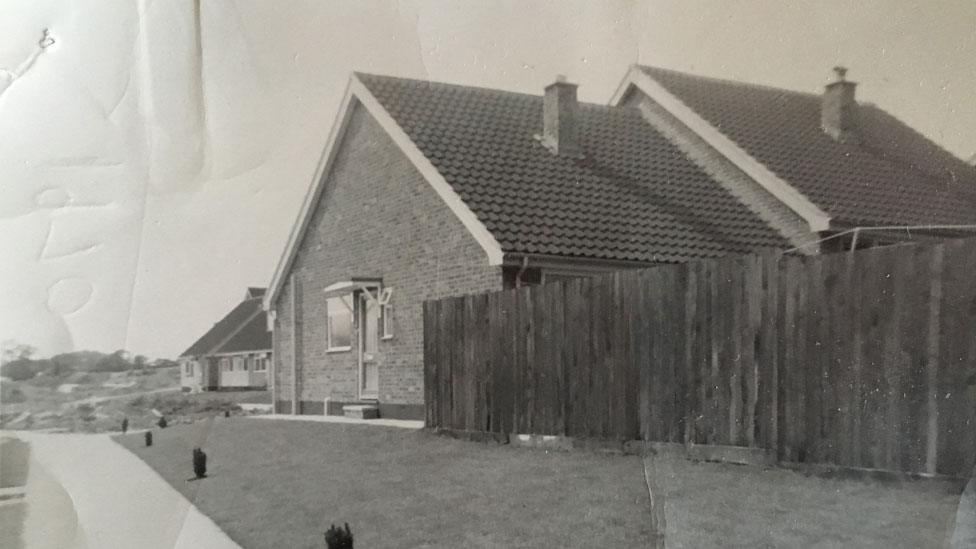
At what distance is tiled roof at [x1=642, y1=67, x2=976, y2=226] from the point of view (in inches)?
99.5

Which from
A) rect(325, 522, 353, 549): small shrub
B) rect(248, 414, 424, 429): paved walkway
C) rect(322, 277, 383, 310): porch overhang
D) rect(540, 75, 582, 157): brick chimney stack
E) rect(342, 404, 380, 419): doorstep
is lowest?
rect(325, 522, 353, 549): small shrub

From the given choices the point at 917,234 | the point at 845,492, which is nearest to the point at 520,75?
the point at 917,234

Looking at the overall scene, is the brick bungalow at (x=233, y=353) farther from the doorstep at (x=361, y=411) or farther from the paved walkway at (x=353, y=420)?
the doorstep at (x=361, y=411)

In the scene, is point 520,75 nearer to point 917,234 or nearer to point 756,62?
point 756,62

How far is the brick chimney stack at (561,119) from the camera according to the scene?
2.88 metres

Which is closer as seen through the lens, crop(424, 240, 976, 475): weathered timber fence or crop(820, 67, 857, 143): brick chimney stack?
crop(424, 240, 976, 475): weathered timber fence

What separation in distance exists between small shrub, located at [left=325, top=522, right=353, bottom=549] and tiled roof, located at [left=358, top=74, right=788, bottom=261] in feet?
4.09

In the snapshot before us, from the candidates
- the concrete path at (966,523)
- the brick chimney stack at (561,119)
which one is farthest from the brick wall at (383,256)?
the concrete path at (966,523)

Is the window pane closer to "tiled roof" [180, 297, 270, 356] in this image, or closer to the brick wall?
the brick wall

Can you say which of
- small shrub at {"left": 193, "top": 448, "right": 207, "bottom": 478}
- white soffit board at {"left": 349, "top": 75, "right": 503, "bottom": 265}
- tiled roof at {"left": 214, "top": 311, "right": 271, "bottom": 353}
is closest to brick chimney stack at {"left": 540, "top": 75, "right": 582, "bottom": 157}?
white soffit board at {"left": 349, "top": 75, "right": 503, "bottom": 265}

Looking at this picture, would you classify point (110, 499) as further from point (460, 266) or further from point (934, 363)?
point (934, 363)

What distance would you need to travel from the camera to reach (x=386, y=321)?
331cm

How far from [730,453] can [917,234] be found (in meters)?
0.97

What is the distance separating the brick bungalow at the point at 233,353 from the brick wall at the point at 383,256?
10 centimetres
